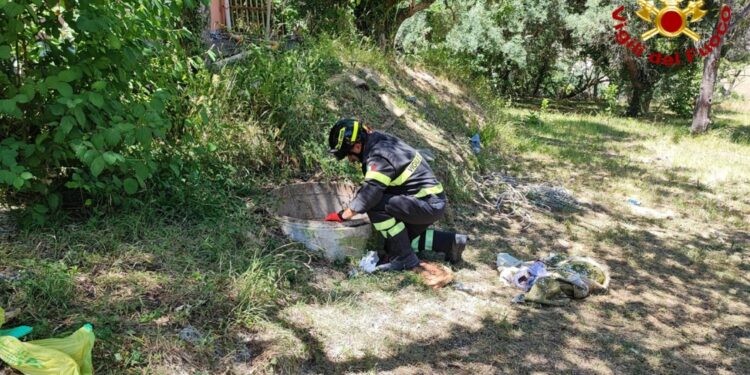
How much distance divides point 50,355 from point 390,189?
100 inches

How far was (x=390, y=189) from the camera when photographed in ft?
13.7

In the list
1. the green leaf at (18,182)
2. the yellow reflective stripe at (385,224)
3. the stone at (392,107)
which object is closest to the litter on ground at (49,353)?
the green leaf at (18,182)

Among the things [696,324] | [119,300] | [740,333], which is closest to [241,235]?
[119,300]

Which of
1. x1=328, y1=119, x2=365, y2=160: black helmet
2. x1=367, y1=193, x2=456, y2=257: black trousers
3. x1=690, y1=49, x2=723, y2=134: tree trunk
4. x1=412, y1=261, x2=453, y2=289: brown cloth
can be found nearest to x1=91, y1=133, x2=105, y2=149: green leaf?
x1=328, y1=119, x2=365, y2=160: black helmet

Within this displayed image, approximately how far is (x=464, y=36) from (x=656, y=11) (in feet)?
17.1

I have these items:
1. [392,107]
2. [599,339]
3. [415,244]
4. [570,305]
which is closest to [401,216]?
[415,244]

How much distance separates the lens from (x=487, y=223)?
5664 millimetres

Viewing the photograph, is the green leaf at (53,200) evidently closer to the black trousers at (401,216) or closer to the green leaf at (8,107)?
the green leaf at (8,107)

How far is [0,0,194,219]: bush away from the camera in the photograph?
2.76 metres

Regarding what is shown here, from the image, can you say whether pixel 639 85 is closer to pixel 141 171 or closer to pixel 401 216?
pixel 401 216

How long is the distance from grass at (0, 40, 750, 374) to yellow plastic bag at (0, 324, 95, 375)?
174 millimetres

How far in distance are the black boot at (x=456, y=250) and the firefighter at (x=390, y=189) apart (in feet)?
1.22

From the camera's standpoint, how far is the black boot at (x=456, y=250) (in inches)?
176

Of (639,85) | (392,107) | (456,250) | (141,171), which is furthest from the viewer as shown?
(639,85)
